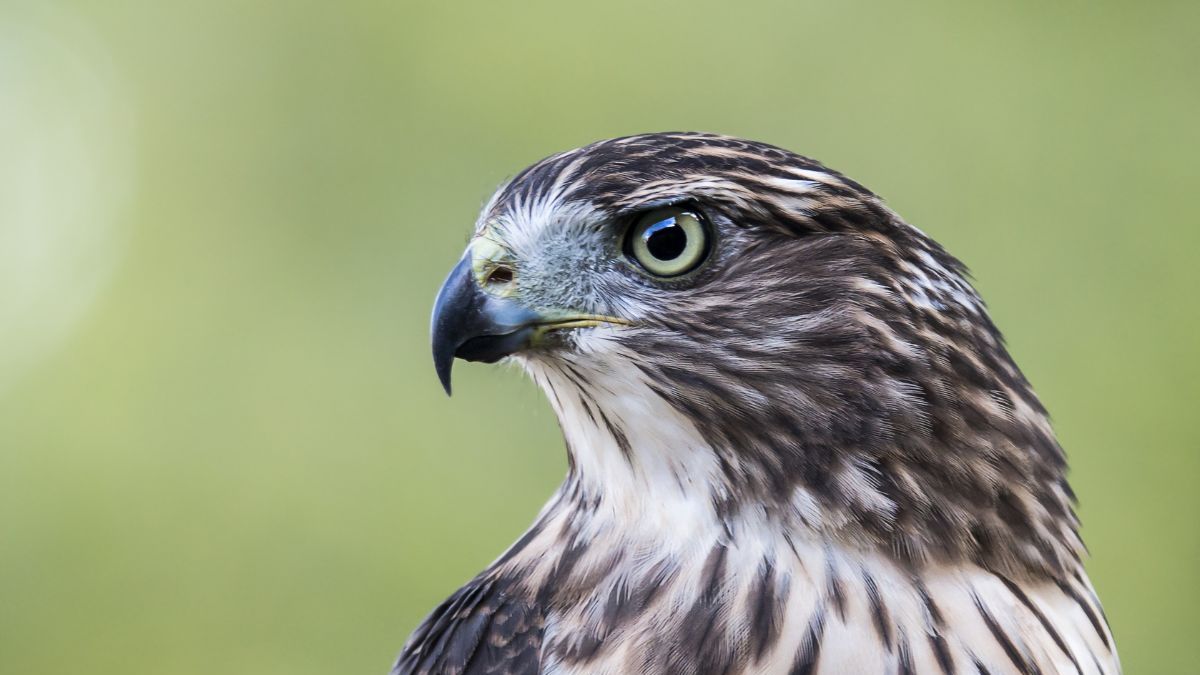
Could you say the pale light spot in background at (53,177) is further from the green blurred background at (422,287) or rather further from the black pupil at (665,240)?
the black pupil at (665,240)

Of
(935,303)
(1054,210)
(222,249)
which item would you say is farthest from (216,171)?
(935,303)

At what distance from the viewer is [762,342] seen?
195 cm

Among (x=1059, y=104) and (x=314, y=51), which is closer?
(x=1059, y=104)

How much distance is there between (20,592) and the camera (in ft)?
18.5

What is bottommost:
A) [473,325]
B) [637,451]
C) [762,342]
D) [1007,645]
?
[1007,645]

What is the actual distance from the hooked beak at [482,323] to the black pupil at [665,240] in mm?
119

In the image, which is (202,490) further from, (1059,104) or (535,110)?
(1059,104)

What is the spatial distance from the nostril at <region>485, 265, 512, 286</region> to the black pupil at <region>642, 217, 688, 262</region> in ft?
0.74

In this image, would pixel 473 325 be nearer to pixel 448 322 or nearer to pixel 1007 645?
pixel 448 322

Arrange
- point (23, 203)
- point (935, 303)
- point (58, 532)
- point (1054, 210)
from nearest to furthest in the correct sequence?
point (935, 303) < point (1054, 210) < point (58, 532) < point (23, 203)

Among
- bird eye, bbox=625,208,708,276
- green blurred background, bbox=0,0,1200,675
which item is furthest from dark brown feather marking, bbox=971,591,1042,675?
green blurred background, bbox=0,0,1200,675

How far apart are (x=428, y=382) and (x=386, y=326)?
0.30m

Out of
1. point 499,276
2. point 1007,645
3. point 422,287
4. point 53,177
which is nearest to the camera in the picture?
point 1007,645

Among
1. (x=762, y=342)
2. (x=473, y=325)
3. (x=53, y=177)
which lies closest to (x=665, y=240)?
(x=762, y=342)
